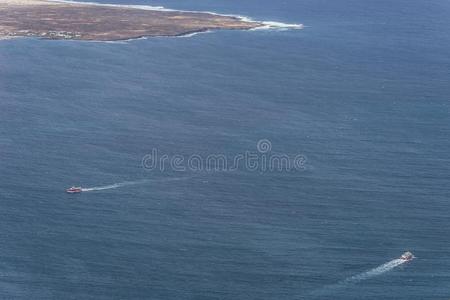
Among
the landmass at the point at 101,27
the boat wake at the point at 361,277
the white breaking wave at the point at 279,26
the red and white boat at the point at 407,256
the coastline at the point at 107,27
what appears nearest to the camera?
the boat wake at the point at 361,277

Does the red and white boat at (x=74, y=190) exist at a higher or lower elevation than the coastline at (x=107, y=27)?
lower

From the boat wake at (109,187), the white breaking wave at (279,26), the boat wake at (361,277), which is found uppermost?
the white breaking wave at (279,26)

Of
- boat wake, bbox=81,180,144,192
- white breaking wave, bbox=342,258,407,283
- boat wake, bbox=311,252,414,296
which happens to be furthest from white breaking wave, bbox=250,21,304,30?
white breaking wave, bbox=342,258,407,283

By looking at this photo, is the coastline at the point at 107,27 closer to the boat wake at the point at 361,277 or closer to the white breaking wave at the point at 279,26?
the white breaking wave at the point at 279,26

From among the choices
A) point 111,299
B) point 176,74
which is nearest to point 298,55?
point 176,74

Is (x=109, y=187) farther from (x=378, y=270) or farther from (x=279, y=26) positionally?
(x=279, y=26)

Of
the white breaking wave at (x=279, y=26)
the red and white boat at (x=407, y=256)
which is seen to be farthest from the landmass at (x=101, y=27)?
the red and white boat at (x=407, y=256)

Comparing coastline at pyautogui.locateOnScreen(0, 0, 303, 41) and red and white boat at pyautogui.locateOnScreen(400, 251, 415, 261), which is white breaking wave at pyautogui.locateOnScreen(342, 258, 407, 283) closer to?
red and white boat at pyautogui.locateOnScreen(400, 251, 415, 261)
